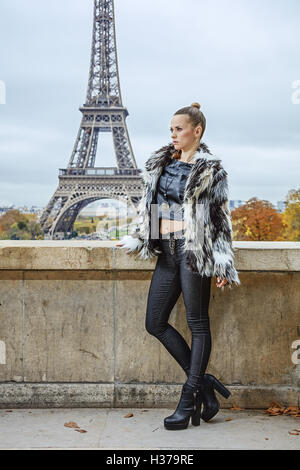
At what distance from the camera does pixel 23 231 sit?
5669 centimetres

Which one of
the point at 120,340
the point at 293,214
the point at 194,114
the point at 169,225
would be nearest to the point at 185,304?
the point at 169,225

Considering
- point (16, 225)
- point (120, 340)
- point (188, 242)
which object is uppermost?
point (16, 225)

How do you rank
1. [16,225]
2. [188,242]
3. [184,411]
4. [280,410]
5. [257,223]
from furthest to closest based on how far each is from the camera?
[16,225] < [257,223] < [280,410] < [184,411] < [188,242]

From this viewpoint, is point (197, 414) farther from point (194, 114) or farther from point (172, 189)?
point (194, 114)

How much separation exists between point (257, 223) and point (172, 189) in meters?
37.9

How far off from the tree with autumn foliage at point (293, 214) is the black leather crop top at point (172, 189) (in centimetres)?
3118

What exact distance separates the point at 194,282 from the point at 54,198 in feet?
110

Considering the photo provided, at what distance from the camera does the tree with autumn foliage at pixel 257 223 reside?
4012 cm

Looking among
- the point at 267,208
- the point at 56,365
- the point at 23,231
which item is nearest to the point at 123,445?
the point at 56,365

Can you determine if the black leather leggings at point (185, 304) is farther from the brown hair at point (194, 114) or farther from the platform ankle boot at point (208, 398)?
the brown hair at point (194, 114)

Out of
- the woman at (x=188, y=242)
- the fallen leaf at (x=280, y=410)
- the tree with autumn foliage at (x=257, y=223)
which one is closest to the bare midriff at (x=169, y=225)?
the woman at (x=188, y=242)

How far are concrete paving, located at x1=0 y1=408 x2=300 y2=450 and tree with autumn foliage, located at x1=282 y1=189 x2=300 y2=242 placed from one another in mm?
30934

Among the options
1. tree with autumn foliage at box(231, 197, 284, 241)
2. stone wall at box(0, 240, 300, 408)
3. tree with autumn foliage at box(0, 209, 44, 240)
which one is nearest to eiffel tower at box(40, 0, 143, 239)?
tree with autumn foliage at box(231, 197, 284, 241)

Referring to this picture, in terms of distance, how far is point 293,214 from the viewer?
111ft
